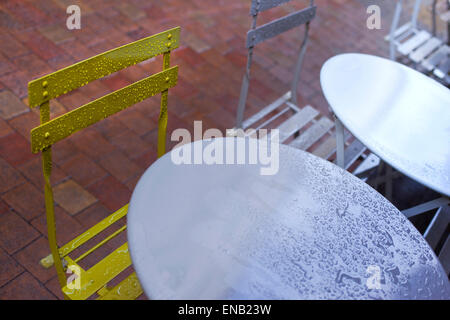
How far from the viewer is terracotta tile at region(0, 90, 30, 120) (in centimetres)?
263

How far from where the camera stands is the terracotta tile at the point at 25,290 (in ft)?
6.26

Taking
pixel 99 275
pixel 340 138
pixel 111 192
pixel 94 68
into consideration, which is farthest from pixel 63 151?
pixel 340 138

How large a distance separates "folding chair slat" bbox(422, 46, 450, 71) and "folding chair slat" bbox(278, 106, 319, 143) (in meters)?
1.49

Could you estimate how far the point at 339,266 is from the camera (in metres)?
1.28

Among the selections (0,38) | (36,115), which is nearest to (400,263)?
(36,115)

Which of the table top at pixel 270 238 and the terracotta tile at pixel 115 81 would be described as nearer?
the table top at pixel 270 238

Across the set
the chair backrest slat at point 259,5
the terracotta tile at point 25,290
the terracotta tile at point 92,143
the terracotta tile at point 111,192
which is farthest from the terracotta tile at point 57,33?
the terracotta tile at point 25,290

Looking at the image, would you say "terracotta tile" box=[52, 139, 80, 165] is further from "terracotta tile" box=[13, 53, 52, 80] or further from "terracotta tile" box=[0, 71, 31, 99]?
"terracotta tile" box=[13, 53, 52, 80]

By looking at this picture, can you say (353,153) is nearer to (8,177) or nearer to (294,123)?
(294,123)

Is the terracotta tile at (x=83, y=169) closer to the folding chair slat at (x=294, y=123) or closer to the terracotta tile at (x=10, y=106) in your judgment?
the terracotta tile at (x=10, y=106)

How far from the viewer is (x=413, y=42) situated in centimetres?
372

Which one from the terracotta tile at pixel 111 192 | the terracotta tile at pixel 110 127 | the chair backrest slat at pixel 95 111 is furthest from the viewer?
the terracotta tile at pixel 110 127

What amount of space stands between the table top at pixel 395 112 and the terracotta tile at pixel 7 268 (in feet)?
4.92
